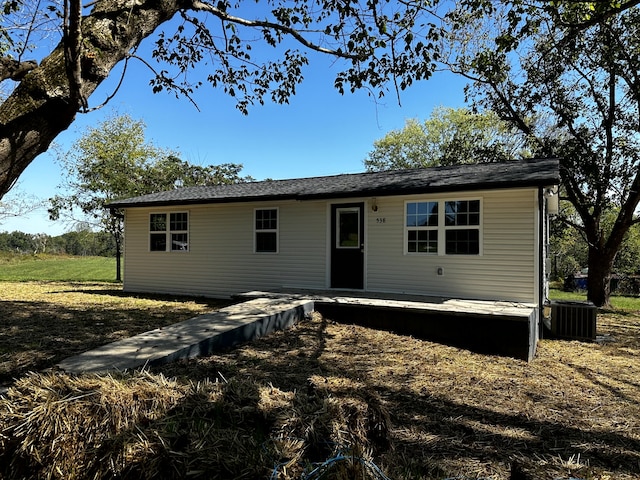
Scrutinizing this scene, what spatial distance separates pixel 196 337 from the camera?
477 centimetres

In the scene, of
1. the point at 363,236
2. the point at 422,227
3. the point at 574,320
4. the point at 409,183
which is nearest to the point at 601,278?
the point at 574,320

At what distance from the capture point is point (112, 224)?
58.4 feet

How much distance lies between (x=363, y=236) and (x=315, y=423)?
6.98m

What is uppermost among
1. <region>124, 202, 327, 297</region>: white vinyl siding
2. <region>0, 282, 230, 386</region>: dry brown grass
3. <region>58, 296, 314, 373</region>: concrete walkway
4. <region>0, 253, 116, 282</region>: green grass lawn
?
<region>124, 202, 327, 297</region>: white vinyl siding

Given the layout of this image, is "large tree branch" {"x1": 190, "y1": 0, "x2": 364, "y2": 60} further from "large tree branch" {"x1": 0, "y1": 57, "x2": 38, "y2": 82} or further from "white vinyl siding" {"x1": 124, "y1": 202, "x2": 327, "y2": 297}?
"white vinyl siding" {"x1": 124, "y1": 202, "x2": 327, "y2": 297}

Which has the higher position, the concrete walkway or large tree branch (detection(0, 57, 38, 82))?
large tree branch (detection(0, 57, 38, 82))

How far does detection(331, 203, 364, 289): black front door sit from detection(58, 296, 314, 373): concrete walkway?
6.59ft

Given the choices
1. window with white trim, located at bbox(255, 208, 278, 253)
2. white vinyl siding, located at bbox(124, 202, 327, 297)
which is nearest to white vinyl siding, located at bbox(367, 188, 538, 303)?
white vinyl siding, located at bbox(124, 202, 327, 297)

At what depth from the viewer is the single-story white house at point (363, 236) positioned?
724cm

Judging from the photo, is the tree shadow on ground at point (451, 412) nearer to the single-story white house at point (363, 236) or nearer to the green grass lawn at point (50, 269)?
the single-story white house at point (363, 236)

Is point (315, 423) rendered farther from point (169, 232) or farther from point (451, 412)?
point (169, 232)

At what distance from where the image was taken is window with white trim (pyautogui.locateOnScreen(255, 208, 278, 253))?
392 inches

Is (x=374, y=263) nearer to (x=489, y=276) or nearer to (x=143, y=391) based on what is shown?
(x=489, y=276)

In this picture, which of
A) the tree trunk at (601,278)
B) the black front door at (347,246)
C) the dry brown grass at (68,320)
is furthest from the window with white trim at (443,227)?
the tree trunk at (601,278)
